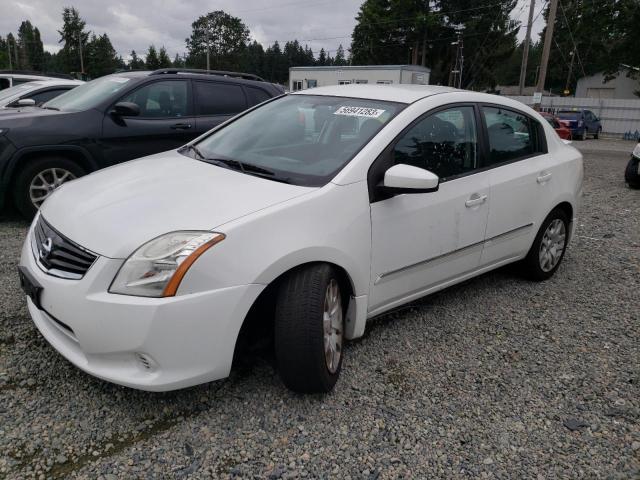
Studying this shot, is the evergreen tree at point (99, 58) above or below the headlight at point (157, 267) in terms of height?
above

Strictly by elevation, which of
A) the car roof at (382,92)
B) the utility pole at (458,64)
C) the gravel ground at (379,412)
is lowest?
the gravel ground at (379,412)

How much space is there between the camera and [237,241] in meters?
2.31

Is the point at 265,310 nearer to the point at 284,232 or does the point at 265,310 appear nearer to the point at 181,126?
the point at 284,232

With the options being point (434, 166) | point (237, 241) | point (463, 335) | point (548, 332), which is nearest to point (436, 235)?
point (434, 166)

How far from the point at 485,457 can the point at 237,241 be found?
58.1 inches

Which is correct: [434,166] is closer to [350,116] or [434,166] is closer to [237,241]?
[350,116]

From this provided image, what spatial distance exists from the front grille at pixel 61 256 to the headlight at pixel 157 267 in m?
0.19

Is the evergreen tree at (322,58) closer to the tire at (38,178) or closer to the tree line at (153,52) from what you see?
the tree line at (153,52)

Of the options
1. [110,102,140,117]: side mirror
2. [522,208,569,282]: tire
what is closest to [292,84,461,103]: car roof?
[522,208,569,282]: tire

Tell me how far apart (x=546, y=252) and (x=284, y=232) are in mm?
2854

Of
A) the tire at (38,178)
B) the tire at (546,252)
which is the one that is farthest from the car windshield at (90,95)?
→ the tire at (546,252)

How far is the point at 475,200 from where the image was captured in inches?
135

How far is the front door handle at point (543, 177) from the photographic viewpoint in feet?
13.2

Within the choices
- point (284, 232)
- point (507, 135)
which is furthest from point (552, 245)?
point (284, 232)
